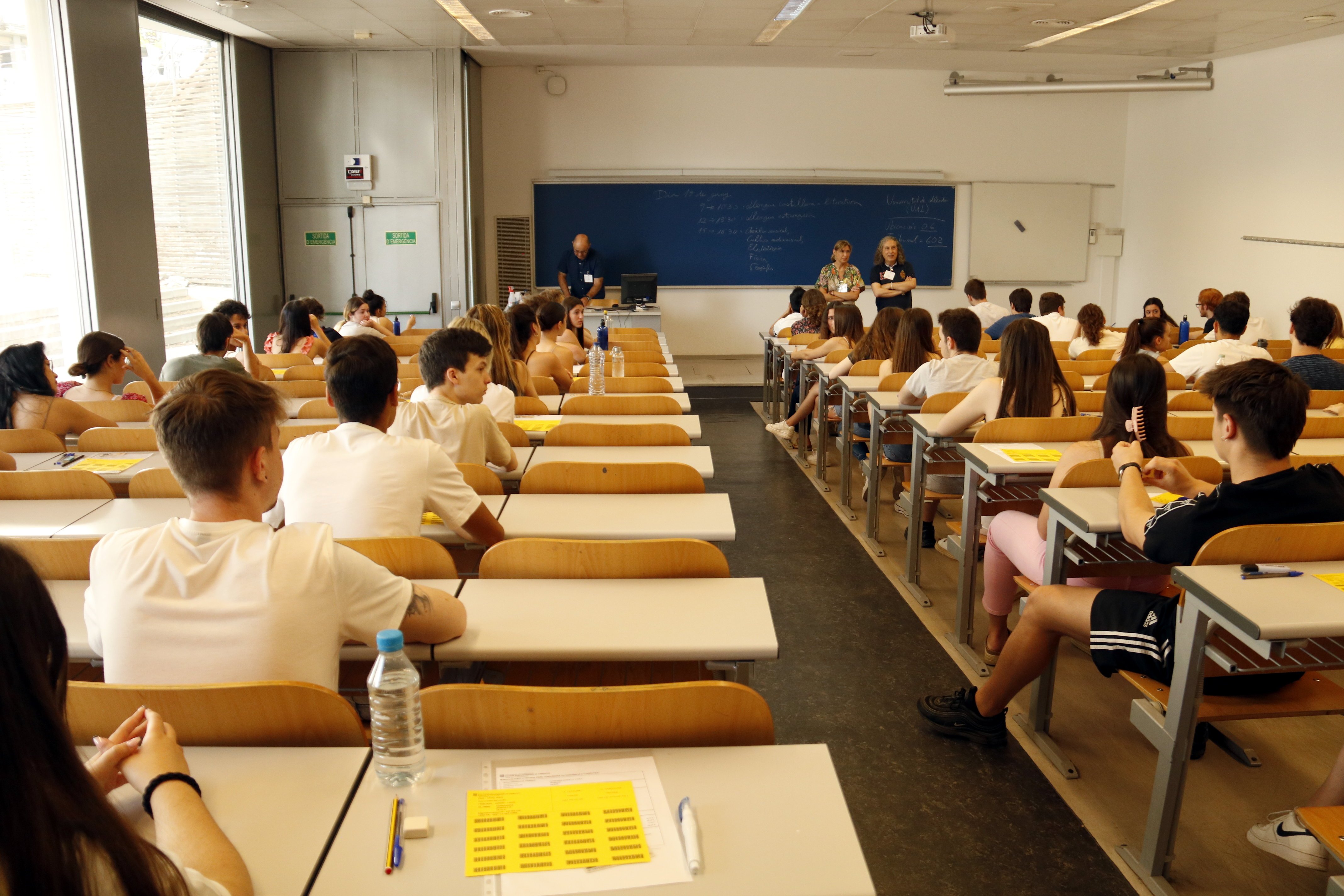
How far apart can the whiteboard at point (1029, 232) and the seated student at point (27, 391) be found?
976 centimetres

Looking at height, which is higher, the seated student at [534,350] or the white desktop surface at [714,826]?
the seated student at [534,350]

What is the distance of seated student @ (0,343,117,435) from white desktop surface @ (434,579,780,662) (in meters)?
2.69

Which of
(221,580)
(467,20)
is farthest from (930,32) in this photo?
(221,580)

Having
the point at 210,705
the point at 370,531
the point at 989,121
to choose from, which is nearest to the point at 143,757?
the point at 210,705

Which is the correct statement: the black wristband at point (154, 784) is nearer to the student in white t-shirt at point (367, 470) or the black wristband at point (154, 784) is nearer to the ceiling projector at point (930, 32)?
the student in white t-shirt at point (367, 470)

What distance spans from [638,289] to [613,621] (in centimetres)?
871

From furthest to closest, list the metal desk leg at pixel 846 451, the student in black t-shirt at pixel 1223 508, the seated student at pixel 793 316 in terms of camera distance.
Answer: the seated student at pixel 793 316, the metal desk leg at pixel 846 451, the student in black t-shirt at pixel 1223 508

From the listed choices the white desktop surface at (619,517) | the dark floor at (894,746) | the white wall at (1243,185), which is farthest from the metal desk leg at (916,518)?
the white wall at (1243,185)

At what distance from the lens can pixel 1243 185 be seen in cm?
961

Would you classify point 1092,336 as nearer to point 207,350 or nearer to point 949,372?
point 949,372

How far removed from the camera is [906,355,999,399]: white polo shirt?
4.55 m

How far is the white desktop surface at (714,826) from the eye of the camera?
4.01ft

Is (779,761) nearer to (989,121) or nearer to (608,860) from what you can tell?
(608,860)

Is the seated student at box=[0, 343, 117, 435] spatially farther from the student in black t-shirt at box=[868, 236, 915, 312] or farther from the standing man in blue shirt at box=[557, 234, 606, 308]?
the student in black t-shirt at box=[868, 236, 915, 312]
